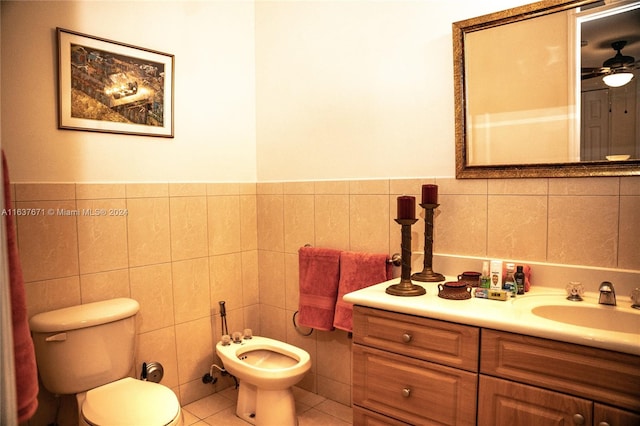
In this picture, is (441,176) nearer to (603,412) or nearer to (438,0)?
(438,0)

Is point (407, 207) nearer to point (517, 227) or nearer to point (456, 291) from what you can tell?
point (456, 291)

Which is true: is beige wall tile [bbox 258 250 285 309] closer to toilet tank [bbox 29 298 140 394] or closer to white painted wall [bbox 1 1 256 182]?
white painted wall [bbox 1 1 256 182]

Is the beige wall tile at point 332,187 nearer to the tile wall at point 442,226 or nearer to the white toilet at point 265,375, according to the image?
the tile wall at point 442,226

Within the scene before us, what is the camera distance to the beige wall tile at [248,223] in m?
2.68

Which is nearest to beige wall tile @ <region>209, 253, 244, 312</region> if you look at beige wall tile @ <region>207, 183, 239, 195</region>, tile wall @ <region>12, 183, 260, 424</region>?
tile wall @ <region>12, 183, 260, 424</region>

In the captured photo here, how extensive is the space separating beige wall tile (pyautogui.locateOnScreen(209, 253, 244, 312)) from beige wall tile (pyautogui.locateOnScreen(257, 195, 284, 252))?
0.19m

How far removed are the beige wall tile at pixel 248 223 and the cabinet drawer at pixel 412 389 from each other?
1.26m

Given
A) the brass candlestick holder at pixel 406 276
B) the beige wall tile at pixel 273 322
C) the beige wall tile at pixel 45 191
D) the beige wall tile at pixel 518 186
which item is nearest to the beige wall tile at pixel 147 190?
the beige wall tile at pixel 45 191

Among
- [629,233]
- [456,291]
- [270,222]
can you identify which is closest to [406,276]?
[456,291]

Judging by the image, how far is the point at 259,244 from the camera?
2771 mm

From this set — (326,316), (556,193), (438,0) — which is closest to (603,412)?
(556,193)

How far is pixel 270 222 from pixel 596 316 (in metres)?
1.80

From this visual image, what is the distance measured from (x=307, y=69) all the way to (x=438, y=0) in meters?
0.83

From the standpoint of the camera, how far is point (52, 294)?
1.91 metres
